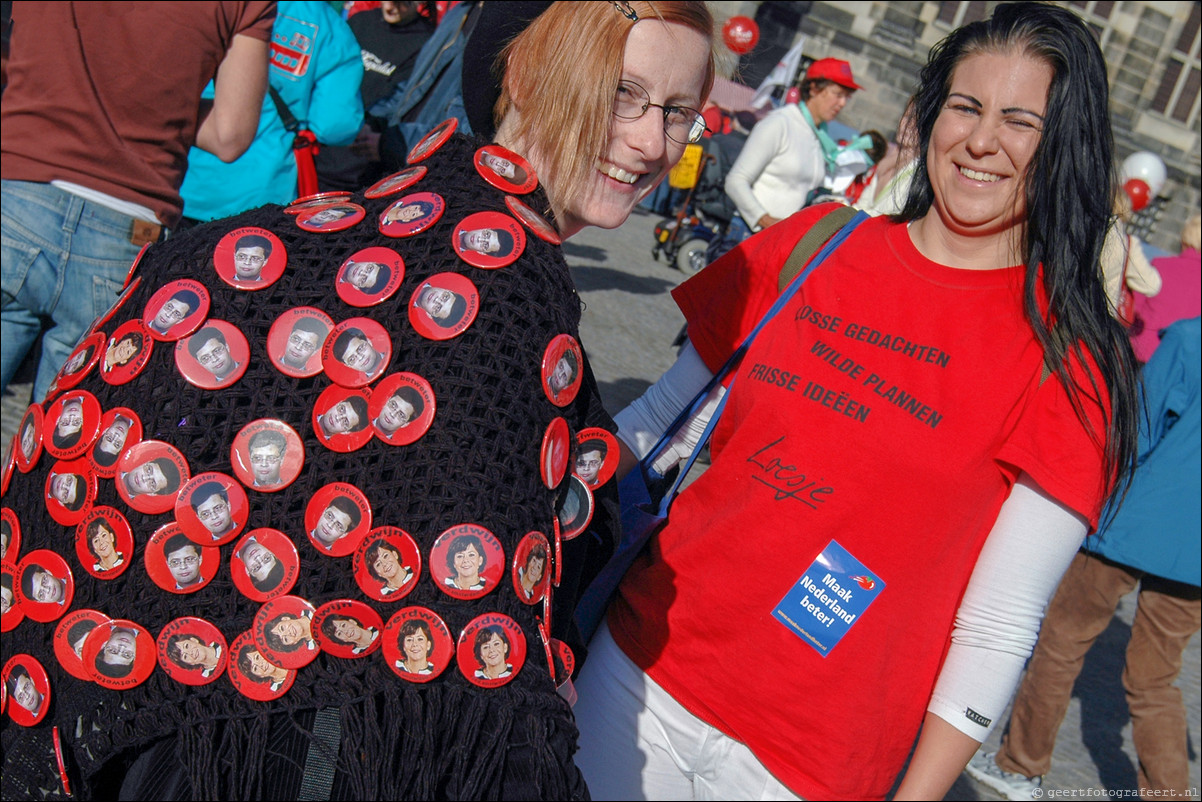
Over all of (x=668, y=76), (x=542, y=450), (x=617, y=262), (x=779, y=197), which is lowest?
(x=617, y=262)

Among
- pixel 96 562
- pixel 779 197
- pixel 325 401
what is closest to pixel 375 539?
pixel 325 401

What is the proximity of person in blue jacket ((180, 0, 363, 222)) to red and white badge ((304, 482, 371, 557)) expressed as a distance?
2.56 meters

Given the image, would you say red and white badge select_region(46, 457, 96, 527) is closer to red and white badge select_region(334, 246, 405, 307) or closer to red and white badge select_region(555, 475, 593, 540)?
red and white badge select_region(334, 246, 405, 307)

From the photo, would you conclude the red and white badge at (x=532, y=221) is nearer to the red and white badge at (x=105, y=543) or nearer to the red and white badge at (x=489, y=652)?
the red and white badge at (x=489, y=652)

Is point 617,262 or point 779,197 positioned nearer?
point 779,197

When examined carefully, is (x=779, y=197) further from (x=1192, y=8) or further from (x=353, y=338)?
(x=1192, y=8)

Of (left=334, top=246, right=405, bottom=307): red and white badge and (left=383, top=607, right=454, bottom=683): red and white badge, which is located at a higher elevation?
(left=334, top=246, right=405, bottom=307): red and white badge

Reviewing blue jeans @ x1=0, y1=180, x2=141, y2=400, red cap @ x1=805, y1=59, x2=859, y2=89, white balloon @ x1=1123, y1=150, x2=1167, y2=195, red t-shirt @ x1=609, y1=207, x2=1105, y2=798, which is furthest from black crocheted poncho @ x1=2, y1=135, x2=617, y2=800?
white balloon @ x1=1123, y1=150, x2=1167, y2=195

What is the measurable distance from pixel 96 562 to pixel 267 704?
27 centimetres

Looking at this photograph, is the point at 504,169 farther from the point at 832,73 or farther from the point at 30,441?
the point at 832,73

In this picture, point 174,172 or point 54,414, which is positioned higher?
point 54,414

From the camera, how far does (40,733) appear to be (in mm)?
1189

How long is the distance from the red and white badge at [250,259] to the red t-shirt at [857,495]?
2.83ft

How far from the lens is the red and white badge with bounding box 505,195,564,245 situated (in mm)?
1231
